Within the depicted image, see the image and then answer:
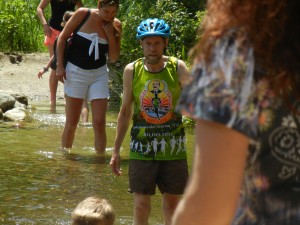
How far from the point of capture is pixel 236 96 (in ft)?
5.65

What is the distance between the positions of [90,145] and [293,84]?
7.22m

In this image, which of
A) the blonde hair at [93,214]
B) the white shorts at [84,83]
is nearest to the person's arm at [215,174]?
the blonde hair at [93,214]

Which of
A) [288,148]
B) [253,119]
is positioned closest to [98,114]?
[288,148]

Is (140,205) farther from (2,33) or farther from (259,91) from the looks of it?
(2,33)

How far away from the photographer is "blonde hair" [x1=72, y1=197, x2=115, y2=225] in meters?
3.78

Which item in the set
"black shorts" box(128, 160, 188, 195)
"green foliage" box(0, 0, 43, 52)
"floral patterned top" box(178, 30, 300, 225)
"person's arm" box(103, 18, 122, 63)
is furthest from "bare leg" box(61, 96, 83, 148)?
"green foliage" box(0, 0, 43, 52)

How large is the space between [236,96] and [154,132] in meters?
3.35

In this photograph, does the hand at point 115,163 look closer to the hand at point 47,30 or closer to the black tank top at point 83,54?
the black tank top at point 83,54

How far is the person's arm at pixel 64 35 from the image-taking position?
773cm

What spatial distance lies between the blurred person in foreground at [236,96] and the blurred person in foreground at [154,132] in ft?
10.5

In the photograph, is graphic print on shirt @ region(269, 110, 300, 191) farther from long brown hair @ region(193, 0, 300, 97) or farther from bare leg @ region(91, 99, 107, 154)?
bare leg @ region(91, 99, 107, 154)

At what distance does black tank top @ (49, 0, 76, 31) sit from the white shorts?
316 centimetres

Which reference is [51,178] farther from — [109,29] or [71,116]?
[109,29]

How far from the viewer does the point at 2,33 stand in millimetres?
16500
